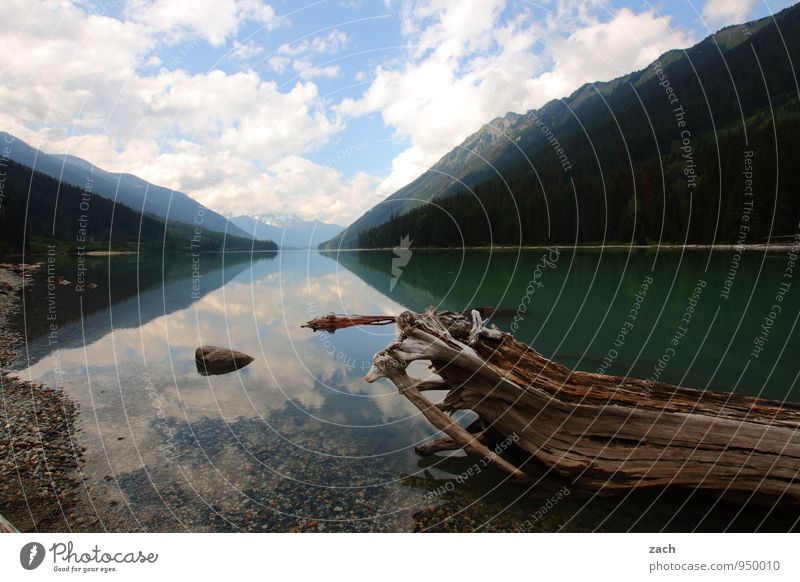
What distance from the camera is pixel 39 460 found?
28.9ft

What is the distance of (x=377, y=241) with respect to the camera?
461 feet

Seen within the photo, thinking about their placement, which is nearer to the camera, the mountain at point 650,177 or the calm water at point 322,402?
the calm water at point 322,402

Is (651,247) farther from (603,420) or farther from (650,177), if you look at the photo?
(603,420)

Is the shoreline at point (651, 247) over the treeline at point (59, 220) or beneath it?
beneath

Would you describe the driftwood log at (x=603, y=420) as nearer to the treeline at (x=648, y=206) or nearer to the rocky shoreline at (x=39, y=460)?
the rocky shoreline at (x=39, y=460)

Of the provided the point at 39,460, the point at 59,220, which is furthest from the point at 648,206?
the point at 59,220

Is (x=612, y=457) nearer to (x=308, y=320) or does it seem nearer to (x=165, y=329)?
(x=308, y=320)

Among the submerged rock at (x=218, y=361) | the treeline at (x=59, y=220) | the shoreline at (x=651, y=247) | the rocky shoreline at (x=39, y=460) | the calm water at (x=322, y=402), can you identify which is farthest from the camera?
the treeline at (x=59, y=220)

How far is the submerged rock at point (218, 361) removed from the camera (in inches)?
643

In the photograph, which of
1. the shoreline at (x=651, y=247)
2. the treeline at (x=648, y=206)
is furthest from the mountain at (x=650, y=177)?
the shoreline at (x=651, y=247)

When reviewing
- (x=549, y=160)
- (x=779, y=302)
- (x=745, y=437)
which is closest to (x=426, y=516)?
(x=745, y=437)

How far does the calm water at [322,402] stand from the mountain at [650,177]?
8410mm

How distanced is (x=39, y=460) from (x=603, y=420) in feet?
36.3

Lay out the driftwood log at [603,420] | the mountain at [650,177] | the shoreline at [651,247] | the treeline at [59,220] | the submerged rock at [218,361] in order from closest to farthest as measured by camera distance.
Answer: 1. the driftwood log at [603,420]
2. the submerged rock at [218,361]
3. the mountain at [650,177]
4. the shoreline at [651,247]
5. the treeline at [59,220]
